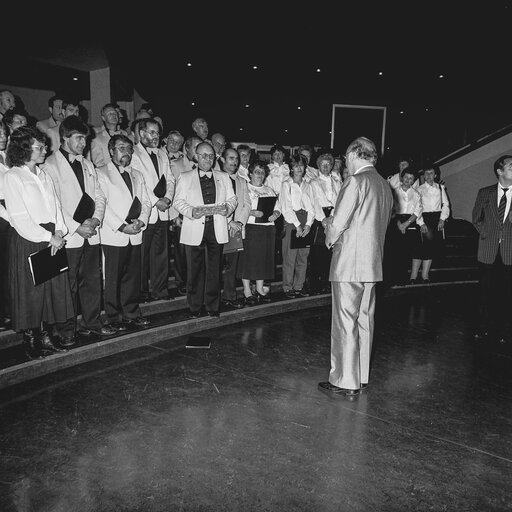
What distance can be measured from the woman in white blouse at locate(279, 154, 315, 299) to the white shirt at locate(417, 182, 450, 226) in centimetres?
217

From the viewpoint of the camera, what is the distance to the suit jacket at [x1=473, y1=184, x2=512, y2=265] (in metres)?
4.54

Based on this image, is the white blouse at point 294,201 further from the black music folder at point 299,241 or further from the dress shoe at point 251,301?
the dress shoe at point 251,301

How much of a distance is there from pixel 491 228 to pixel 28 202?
4077 millimetres

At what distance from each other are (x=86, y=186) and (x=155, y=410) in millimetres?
1898

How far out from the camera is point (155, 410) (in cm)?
316

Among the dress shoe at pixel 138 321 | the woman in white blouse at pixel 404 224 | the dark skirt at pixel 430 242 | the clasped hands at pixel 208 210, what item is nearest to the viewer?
the dress shoe at pixel 138 321

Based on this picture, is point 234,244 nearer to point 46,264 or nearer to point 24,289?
point 46,264

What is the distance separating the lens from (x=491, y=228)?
4.65 m

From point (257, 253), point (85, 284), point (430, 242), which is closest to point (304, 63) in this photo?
point (430, 242)

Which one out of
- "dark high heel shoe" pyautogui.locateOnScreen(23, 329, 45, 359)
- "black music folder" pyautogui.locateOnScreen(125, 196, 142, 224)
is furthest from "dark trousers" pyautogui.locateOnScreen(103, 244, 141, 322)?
"dark high heel shoe" pyautogui.locateOnScreen(23, 329, 45, 359)

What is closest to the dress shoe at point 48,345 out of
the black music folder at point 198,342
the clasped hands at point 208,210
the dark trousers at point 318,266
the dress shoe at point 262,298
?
the black music folder at point 198,342

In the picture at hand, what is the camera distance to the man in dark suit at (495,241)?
14.9 feet

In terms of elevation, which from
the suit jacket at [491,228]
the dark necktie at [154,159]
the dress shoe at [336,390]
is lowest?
the dress shoe at [336,390]

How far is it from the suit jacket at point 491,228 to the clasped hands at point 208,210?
2525 mm
